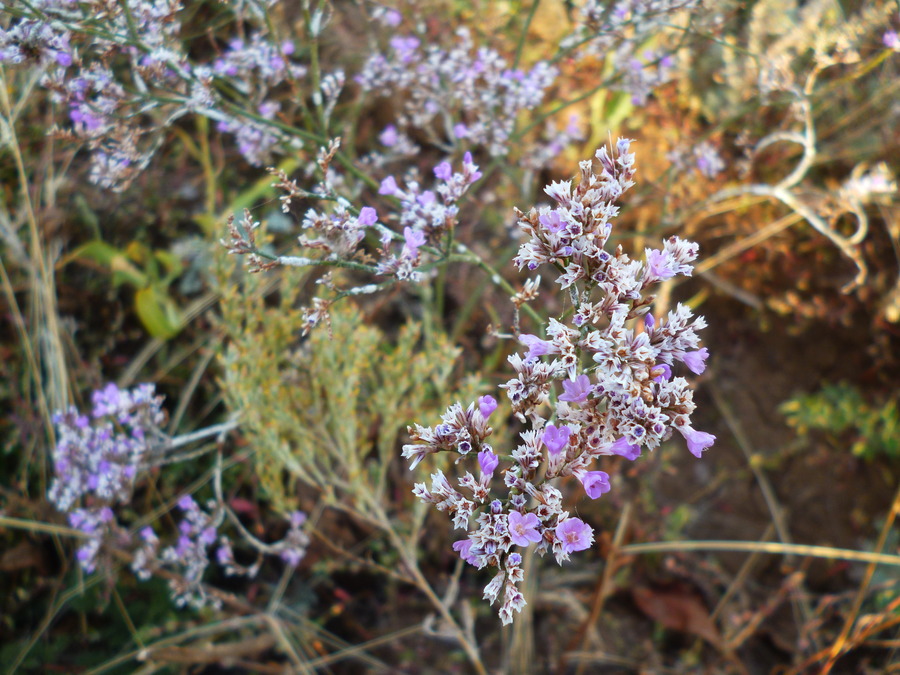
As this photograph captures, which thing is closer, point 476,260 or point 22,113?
point 476,260

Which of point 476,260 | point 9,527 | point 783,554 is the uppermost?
A: point 476,260

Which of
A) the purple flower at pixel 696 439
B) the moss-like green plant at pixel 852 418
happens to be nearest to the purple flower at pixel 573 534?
the purple flower at pixel 696 439

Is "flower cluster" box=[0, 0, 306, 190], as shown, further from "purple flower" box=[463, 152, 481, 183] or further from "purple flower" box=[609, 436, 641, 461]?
"purple flower" box=[609, 436, 641, 461]

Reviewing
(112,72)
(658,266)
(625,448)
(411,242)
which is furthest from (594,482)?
(112,72)

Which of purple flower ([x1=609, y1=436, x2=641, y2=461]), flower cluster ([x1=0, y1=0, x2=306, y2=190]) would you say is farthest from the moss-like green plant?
flower cluster ([x1=0, y1=0, x2=306, y2=190])

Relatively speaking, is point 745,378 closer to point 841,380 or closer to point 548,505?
point 841,380

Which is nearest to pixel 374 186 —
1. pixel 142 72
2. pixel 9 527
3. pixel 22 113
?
pixel 142 72
